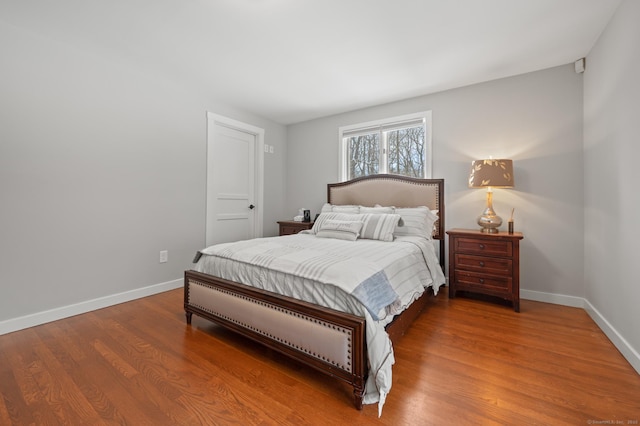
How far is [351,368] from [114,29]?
3113 millimetres

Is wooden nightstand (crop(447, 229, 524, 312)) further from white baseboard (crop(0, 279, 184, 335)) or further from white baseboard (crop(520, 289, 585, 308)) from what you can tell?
white baseboard (crop(0, 279, 184, 335))

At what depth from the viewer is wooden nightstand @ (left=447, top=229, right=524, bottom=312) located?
8.55ft

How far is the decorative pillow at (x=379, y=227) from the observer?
2.73 metres

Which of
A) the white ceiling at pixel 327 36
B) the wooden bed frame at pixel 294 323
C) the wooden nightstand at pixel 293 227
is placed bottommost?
the wooden bed frame at pixel 294 323

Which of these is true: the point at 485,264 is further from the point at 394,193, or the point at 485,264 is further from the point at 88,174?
the point at 88,174

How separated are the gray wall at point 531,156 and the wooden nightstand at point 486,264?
42 cm

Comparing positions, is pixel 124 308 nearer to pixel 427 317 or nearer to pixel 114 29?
pixel 114 29

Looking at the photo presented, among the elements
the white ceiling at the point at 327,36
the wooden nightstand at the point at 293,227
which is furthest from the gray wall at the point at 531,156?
the wooden nightstand at the point at 293,227

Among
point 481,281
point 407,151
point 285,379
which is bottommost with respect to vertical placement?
point 285,379

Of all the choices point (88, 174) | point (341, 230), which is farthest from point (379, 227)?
point (88, 174)

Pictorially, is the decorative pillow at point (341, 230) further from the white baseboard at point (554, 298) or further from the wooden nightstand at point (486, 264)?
the white baseboard at point (554, 298)

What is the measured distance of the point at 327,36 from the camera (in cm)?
232

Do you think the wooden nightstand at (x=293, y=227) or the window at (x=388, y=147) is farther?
the wooden nightstand at (x=293, y=227)

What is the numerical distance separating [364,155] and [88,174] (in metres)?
3.29
